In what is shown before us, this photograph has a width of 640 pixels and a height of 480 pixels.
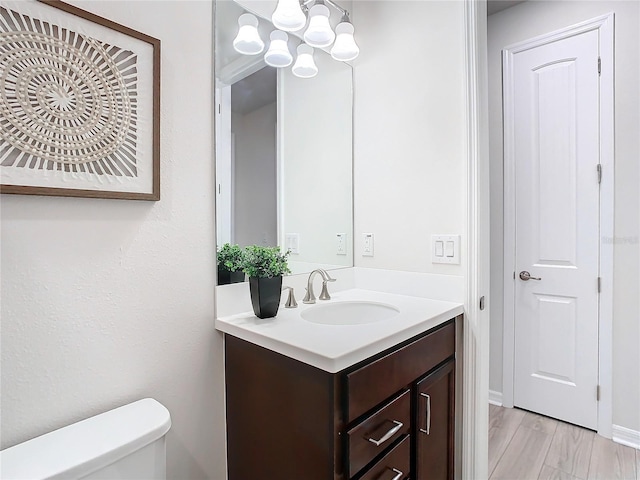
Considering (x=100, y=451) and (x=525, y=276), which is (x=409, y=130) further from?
(x=100, y=451)

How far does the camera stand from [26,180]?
864 mm

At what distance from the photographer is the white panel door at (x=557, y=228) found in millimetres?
2078

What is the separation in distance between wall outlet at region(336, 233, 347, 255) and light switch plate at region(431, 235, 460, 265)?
0.46 metres

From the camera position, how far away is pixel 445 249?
150 cm

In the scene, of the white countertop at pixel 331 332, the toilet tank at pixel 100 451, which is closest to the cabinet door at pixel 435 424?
the white countertop at pixel 331 332

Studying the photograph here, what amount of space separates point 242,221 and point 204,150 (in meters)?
0.31

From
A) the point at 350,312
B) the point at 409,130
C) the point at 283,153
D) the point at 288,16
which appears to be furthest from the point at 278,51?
the point at 350,312

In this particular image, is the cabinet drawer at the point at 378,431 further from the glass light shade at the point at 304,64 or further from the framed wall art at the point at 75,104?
the glass light shade at the point at 304,64

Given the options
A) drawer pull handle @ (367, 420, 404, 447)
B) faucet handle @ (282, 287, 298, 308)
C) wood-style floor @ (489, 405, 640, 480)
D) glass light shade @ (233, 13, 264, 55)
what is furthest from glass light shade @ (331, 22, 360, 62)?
wood-style floor @ (489, 405, 640, 480)

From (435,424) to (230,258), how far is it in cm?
97

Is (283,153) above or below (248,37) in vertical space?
below

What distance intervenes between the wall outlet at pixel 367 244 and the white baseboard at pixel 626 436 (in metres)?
1.76

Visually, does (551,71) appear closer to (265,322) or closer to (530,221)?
(530,221)

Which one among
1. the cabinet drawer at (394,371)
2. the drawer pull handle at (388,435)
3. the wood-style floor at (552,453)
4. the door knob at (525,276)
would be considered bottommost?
the wood-style floor at (552,453)
